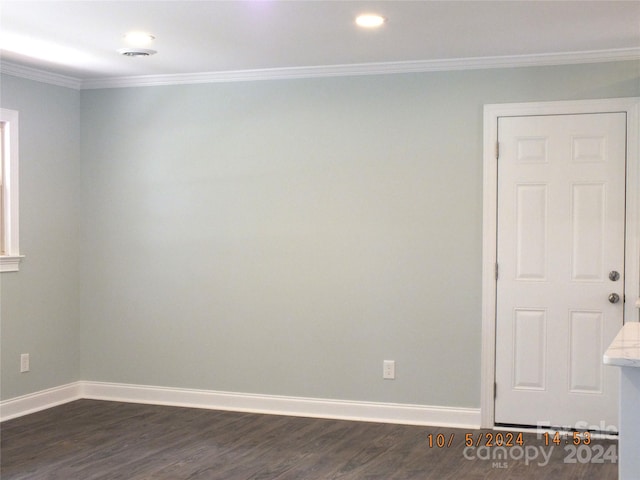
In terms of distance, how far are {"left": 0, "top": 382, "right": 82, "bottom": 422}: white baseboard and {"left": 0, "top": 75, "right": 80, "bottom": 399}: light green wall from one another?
0.04 meters

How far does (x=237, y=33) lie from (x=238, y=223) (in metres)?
1.58

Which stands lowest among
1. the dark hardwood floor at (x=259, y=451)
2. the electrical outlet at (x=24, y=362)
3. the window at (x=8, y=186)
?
the dark hardwood floor at (x=259, y=451)

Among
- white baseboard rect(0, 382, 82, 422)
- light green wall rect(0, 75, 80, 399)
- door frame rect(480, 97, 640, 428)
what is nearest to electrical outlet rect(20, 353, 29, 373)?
light green wall rect(0, 75, 80, 399)

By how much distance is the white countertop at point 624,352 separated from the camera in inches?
91.4

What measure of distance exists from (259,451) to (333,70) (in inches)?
101

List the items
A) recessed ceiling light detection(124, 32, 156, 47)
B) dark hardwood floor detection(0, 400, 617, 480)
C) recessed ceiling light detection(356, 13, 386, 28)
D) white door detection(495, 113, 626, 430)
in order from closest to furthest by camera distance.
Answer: recessed ceiling light detection(356, 13, 386, 28)
dark hardwood floor detection(0, 400, 617, 480)
recessed ceiling light detection(124, 32, 156, 47)
white door detection(495, 113, 626, 430)

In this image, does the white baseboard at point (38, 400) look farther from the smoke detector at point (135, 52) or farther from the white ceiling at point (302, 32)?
the smoke detector at point (135, 52)

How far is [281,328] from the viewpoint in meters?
5.34

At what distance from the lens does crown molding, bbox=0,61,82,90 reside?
16.7 feet

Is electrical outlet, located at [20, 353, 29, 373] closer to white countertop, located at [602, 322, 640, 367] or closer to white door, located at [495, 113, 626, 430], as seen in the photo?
white door, located at [495, 113, 626, 430]

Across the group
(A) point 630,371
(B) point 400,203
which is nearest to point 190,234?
(B) point 400,203

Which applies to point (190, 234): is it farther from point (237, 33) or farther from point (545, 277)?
point (545, 277)
